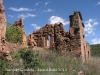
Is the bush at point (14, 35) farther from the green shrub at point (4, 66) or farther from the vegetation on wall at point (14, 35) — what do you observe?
the green shrub at point (4, 66)

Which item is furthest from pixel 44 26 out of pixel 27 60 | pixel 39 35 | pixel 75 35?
pixel 27 60

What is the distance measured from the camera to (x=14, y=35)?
18078mm

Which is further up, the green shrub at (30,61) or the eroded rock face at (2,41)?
the eroded rock face at (2,41)

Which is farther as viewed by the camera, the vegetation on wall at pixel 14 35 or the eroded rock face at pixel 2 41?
the vegetation on wall at pixel 14 35

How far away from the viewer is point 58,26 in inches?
743

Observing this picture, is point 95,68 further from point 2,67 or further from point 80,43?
point 2,67

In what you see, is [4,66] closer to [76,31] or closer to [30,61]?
[30,61]

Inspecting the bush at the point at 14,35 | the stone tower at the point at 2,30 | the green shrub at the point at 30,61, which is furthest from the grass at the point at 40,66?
the bush at the point at 14,35

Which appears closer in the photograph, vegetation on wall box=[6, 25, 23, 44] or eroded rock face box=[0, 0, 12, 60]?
eroded rock face box=[0, 0, 12, 60]

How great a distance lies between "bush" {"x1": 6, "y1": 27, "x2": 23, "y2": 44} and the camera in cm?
1743

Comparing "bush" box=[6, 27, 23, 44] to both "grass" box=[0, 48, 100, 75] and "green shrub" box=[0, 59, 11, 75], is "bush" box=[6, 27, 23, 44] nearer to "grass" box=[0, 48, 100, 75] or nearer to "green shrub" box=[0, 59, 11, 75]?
"grass" box=[0, 48, 100, 75]

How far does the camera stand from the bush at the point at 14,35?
17.4 meters

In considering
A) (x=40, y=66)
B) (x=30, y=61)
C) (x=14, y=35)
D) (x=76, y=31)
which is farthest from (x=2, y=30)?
(x=14, y=35)

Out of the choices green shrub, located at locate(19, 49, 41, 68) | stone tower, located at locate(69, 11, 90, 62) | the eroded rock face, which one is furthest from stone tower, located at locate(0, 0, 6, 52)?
stone tower, located at locate(69, 11, 90, 62)
